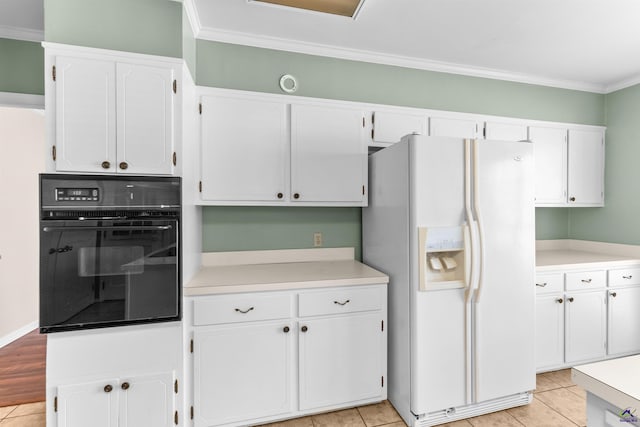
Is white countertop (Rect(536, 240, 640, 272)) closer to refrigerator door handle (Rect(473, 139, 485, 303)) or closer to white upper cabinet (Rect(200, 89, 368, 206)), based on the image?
refrigerator door handle (Rect(473, 139, 485, 303))

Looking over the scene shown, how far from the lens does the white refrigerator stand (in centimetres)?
190

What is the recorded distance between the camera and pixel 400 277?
6.59 ft

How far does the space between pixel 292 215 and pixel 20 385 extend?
2547 millimetres

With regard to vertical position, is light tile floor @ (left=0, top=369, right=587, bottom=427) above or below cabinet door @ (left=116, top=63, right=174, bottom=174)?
below

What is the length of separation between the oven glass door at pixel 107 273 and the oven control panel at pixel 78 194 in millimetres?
114

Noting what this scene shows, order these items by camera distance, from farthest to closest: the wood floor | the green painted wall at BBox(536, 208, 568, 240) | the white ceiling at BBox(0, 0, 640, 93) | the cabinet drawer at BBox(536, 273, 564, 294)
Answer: the green painted wall at BBox(536, 208, 568, 240)
the cabinet drawer at BBox(536, 273, 564, 294)
the wood floor
the white ceiling at BBox(0, 0, 640, 93)

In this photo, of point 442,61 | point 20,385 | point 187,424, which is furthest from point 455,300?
point 20,385

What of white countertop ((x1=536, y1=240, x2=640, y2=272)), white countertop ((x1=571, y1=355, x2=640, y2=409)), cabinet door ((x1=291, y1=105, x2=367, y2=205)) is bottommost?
white countertop ((x1=571, y1=355, x2=640, y2=409))

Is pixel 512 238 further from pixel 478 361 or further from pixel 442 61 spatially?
pixel 442 61

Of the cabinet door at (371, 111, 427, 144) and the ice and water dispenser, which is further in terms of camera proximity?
the cabinet door at (371, 111, 427, 144)

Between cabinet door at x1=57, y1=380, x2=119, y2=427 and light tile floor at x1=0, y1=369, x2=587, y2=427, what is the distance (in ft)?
2.26

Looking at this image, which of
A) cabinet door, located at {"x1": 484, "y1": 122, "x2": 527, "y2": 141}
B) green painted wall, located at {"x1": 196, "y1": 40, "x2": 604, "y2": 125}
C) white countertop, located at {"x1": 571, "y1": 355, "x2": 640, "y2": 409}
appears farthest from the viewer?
cabinet door, located at {"x1": 484, "y1": 122, "x2": 527, "y2": 141}

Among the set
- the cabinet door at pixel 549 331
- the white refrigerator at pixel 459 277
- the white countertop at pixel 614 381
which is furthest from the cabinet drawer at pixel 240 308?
the cabinet door at pixel 549 331

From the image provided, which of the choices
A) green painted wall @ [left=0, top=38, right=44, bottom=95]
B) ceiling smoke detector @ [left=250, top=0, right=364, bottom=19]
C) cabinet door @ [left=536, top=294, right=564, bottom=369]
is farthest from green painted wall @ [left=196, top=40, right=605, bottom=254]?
cabinet door @ [left=536, top=294, right=564, bottom=369]
